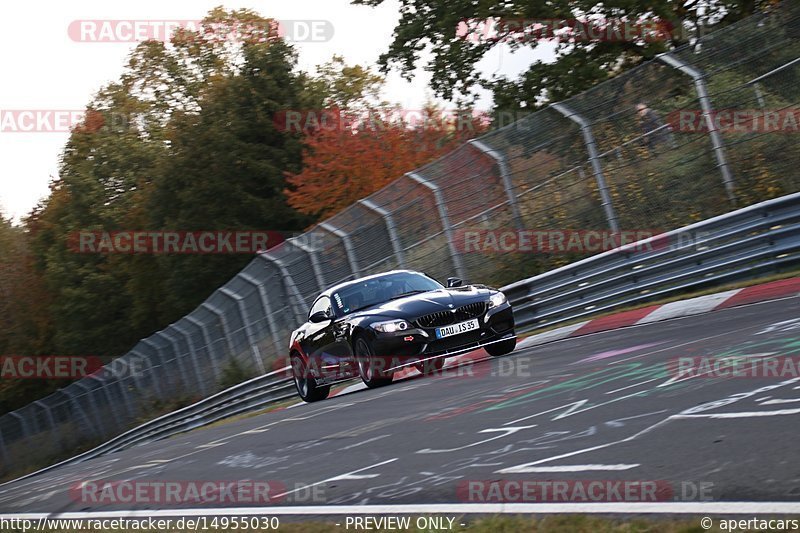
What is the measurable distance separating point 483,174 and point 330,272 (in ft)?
18.0

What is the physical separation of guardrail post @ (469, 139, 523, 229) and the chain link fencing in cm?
2

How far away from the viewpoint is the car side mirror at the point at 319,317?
50.9ft

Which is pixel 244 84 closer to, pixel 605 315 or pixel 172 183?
pixel 172 183

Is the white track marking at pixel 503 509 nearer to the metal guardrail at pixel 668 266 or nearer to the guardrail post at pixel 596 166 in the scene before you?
the metal guardrail at pixel 668 266

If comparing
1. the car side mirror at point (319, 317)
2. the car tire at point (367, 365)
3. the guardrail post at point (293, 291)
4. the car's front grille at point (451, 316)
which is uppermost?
the guardrail post at point (293, 291)

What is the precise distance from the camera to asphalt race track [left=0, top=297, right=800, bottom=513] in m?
5.92

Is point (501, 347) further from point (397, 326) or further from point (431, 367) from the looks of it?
point (397, 326)

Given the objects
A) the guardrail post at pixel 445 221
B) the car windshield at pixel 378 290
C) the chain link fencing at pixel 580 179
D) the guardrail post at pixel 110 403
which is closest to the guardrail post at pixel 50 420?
the guardrail post at pixel 110 403

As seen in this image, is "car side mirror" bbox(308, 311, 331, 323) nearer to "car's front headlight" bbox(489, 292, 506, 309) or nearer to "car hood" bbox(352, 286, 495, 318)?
"car hood" bbox(352, 286, 495, 318)

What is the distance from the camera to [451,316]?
14062 mm

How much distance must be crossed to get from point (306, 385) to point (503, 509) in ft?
37.8

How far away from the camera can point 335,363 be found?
51.1ft

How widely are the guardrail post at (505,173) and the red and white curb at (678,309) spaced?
8.17 ft

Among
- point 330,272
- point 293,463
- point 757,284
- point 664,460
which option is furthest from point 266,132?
point 664,460
